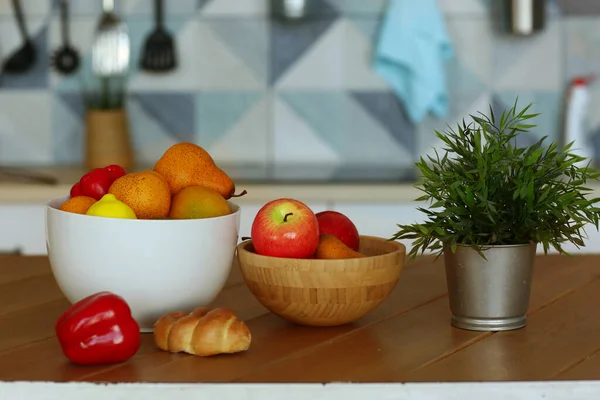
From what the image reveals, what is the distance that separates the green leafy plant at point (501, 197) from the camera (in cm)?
113

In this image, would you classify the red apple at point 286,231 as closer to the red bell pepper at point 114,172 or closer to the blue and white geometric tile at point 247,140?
the red bell pepper at point 114,172

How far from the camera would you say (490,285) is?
114cm

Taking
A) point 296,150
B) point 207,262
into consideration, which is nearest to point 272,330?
point 207,262

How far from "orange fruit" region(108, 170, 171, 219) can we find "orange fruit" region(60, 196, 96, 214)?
3cm

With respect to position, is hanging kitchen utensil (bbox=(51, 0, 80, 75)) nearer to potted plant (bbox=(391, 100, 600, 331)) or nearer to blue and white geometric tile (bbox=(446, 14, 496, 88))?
blue and white geometric tile (bbox=(446, 14, 496, 88))

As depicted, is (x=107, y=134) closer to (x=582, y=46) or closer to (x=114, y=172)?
(x=582, y=46)

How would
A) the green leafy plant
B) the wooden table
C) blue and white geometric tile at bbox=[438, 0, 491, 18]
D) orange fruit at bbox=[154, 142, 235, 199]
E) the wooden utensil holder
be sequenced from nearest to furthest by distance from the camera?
1. the wooden table
2. the green leafy plant
3. orange fruit at bbox=[154, 142, 235, 199]
4. the wooden utensil holder
5. blue and white geometric tile at bbox=[438, 0, 491, 18]

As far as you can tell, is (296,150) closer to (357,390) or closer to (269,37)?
(269,37)

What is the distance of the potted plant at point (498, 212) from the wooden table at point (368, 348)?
6 cm

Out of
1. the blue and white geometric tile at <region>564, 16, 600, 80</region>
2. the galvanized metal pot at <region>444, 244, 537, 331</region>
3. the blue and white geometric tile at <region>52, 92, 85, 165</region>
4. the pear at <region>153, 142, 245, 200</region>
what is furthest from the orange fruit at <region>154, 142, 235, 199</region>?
the blue and white geometric tile at <region>564, 16, 600, 80</region>

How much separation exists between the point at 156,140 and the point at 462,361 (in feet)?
7.19

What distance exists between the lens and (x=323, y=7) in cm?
308

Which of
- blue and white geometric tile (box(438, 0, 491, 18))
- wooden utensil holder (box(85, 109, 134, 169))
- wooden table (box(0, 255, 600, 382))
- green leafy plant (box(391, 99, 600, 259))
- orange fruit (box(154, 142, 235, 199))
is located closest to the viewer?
wooden table (box(0, 255, 600, 382))

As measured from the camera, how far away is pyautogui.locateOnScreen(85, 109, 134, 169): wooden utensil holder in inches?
115
